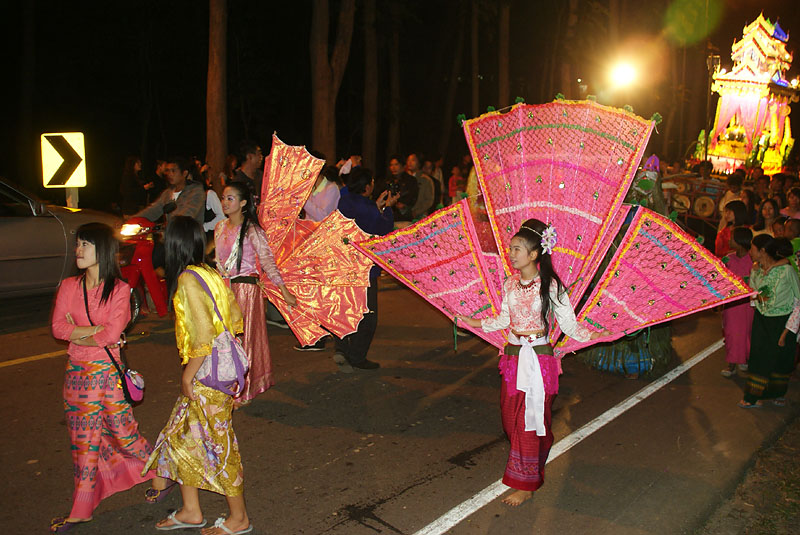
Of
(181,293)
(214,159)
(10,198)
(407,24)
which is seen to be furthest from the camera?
(407,24)

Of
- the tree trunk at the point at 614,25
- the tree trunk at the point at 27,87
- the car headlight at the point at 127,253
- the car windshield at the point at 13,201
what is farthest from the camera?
the tree trunk at the point at 614,25

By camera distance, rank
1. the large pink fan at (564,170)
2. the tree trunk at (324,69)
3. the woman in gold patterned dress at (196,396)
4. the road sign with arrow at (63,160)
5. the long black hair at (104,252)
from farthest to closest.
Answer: the tree trunk at (324,69) < the road sign with arrow at (63,160) < the large pink fan at (564,170) < the long black hair at (104,252) < the woman in gold patterned dress at (196,396)

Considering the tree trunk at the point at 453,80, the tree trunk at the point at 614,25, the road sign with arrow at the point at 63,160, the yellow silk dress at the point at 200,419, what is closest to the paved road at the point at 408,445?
the yellow silk dress at the point at 200,419

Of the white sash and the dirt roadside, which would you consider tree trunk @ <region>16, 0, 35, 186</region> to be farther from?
the dirt roadside

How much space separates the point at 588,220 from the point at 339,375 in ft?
10.4

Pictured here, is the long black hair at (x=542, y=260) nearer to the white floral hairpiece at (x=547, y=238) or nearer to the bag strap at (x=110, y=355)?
the white floral hairpiece at (x=547, y=238)

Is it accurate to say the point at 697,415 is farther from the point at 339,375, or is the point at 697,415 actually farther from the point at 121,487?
the point at 121,487

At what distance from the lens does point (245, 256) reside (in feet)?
19.5

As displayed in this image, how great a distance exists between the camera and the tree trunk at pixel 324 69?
54.7 feet

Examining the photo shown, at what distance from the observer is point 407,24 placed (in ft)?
105

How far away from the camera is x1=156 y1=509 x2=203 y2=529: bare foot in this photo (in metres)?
4.14

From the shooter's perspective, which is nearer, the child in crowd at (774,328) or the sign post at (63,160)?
the child in crowd at (774,328)

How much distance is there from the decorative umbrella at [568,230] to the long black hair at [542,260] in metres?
0.48

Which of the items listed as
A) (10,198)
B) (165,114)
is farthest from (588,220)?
(165,114)
